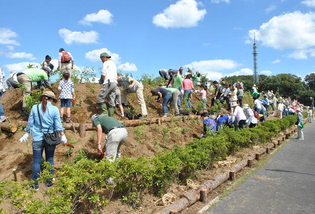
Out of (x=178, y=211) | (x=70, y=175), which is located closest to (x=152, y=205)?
(x=178, y=211)

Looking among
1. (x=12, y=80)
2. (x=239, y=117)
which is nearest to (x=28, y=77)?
(x=12, y=80)

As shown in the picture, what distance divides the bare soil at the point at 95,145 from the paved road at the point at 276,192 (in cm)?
61

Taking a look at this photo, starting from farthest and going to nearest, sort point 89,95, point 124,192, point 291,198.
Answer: point 89,95 → point 291,198 → point 124,192

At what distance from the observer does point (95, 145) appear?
548 cm

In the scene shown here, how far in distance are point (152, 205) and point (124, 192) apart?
48 centimetres

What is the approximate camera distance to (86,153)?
5.09 metres

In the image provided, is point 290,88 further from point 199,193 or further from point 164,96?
point 199,193

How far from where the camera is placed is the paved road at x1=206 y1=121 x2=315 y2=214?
3641mm

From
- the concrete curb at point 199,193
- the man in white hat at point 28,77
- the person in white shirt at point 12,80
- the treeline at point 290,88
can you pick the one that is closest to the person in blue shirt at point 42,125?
the concrete curb at point 199,193

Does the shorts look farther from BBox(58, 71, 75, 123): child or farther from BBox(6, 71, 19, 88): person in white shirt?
BBox(6, 71, 19, 88): person in white shirt

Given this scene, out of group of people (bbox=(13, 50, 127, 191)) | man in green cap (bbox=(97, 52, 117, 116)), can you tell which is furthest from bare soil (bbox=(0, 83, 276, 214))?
man in green cap (bbox=(97, 52, 117, 116))

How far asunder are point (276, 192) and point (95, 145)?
3827 millimetres

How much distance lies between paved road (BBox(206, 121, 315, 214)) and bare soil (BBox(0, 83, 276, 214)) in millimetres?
613

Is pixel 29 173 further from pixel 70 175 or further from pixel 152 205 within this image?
pixel 152 205
